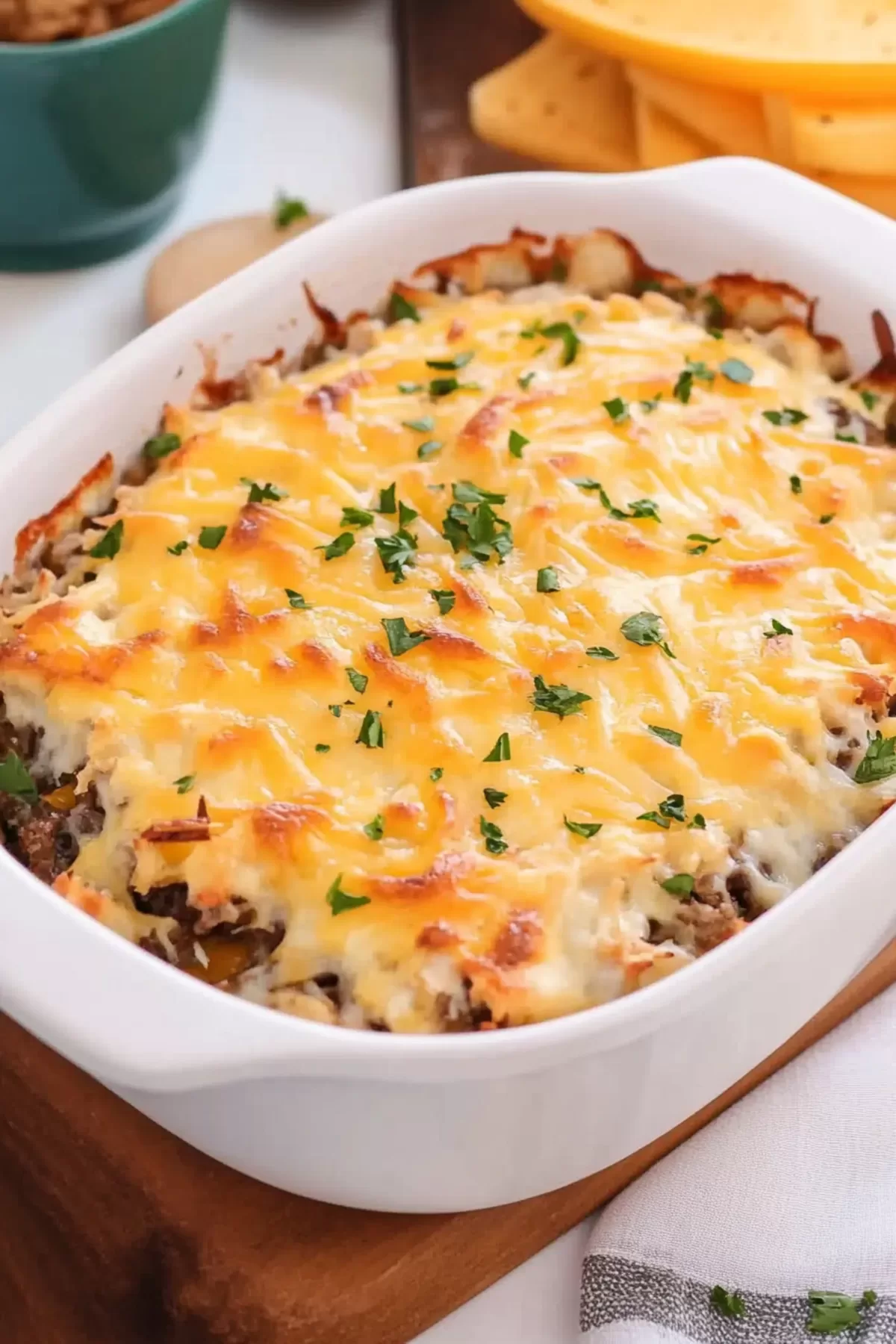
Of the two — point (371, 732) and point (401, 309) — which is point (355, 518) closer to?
point (371, 732)

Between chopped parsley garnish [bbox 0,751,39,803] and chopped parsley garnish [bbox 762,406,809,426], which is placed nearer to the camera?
chopped parsley garnish [bbox 0,751,39,803]

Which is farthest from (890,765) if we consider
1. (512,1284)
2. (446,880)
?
(512,1284)

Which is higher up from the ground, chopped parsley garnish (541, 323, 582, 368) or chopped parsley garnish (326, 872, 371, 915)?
chopped parsley garnish (541, 323, 582, 368)

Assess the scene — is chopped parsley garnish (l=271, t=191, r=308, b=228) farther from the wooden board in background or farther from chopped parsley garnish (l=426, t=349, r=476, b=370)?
chopped parsley garnish (l=426, t=349, r=476, b=370)

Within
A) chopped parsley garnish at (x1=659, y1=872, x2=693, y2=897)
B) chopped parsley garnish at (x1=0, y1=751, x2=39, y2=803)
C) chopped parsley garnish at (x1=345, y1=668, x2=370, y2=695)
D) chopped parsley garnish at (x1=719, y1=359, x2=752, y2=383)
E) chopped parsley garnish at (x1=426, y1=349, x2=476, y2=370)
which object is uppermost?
chopped parsley garnish at (x1=426, y1=349, x2=476, y2=370)

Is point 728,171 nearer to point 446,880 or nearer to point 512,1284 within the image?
point 446,880

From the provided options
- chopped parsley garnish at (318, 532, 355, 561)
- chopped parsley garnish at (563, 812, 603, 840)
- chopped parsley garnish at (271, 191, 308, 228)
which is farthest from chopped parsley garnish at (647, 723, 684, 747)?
chopped parsley garnish at (271, 191, 308, 228)

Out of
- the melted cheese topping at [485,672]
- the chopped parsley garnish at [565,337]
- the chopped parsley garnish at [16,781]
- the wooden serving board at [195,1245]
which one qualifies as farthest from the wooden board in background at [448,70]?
the wooden serving board at [195,1245]
